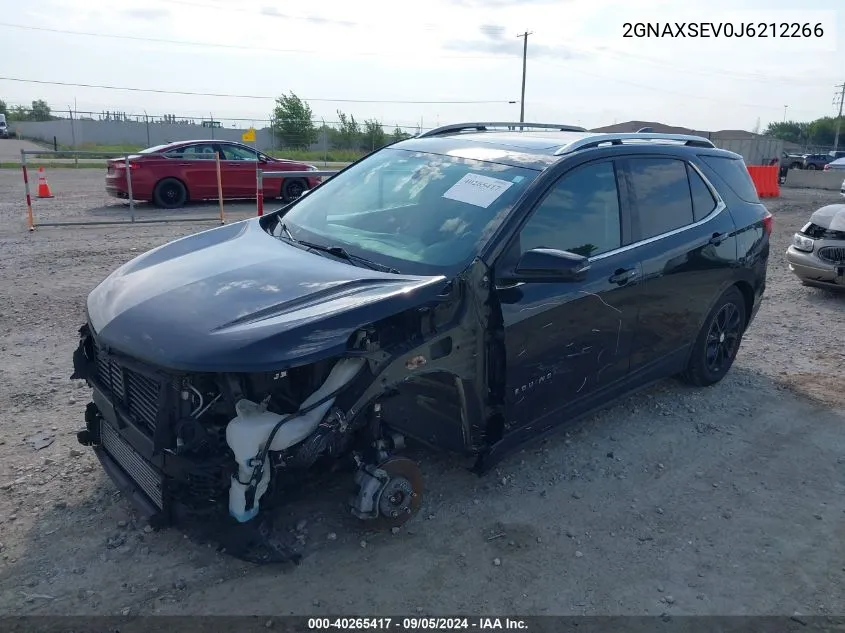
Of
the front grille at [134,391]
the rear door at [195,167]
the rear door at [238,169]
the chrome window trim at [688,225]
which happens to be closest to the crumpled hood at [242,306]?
the front grille at [134,391]

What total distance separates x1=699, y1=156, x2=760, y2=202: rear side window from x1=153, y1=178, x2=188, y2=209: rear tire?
40.8 ft

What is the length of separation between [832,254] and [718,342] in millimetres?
3638

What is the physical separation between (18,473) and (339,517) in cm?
179

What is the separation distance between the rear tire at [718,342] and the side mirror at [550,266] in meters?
2.05

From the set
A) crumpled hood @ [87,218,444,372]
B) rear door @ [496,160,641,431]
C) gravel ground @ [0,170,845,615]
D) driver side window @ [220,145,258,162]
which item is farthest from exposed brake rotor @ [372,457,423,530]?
driver side window @ [220,145,258,162]

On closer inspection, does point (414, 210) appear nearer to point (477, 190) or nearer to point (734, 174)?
point (477, 190)

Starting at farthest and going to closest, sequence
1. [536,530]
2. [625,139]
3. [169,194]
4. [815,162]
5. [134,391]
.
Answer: [815,162]
[169,194]
[625,139]
[536,530]
[134,391]

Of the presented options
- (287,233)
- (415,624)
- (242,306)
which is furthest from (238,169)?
(415,624)

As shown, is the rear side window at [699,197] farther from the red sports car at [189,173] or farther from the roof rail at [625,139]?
the red sports car at [189,173]

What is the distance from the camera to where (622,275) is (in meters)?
3.99

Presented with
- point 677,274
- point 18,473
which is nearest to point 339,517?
point 18,473

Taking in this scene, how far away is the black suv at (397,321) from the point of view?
2.82 m

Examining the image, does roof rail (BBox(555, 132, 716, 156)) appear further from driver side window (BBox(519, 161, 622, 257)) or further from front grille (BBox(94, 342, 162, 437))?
front grille (BBox(94, 342, 162, 437))

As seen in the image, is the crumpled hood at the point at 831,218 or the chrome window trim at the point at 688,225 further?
the crumpled hood at the point at 831,218
